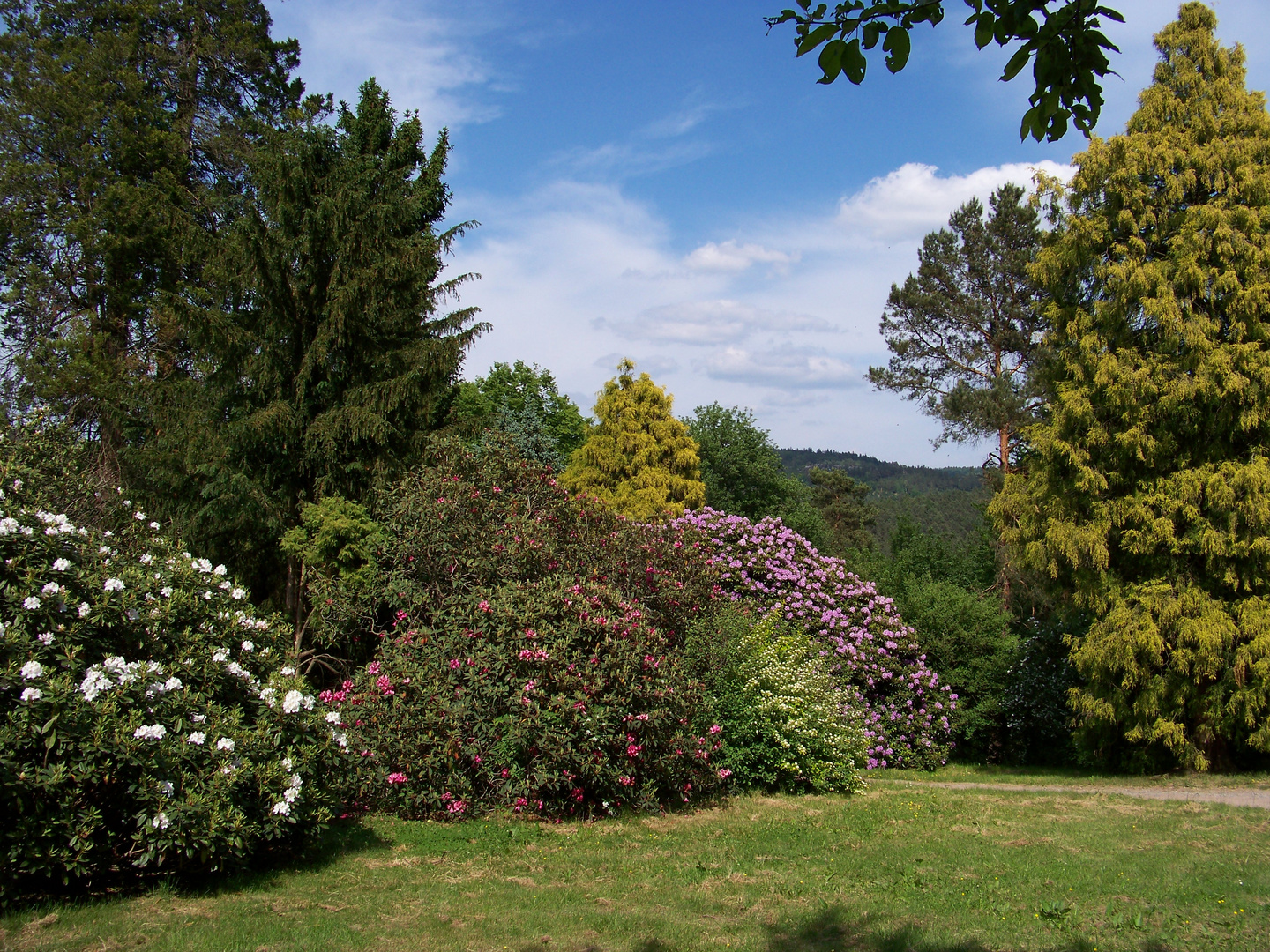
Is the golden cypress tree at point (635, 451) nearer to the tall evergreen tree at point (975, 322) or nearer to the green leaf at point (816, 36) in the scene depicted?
the tall evergreen tree at point (975, 322)

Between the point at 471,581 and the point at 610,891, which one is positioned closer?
the point at 610,891

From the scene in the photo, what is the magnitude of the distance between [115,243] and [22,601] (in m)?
13.9

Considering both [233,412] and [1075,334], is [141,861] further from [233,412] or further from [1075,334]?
[1075,334]

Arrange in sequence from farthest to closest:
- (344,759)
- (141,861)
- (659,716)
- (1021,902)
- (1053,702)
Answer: (1053,702) < (659,716) < (344,759) < (1021,902) < (141,861)

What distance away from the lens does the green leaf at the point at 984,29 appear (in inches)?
126

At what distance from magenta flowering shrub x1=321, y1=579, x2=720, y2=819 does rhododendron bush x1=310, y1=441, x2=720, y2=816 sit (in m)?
0.02

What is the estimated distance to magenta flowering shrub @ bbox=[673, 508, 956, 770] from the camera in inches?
601

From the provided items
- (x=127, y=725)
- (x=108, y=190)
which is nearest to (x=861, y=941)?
(x=127, y=725)

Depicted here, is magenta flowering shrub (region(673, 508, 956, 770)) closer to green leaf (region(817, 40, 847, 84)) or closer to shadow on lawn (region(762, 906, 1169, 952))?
shadow on lawn (region(762, 906, 1169, 952))

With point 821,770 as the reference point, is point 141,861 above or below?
above

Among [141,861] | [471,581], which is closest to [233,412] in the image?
[471,581]

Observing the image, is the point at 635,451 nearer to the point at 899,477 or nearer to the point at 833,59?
the point at 833,59

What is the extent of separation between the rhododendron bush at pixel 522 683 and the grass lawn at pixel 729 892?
43cm

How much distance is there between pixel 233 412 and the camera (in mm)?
14258
